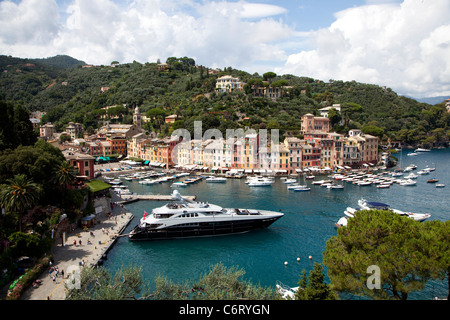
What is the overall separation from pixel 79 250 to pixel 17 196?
5.77m

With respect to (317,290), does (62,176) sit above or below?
above

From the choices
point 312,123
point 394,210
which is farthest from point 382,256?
point 312,123

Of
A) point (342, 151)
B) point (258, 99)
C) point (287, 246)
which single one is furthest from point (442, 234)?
point (258, 99)

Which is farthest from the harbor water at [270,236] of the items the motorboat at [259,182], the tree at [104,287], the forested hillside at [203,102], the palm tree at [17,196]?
the forested hillside at [203,102]

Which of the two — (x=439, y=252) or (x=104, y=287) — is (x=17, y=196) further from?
(x=439, y=252)

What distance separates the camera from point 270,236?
2888cm

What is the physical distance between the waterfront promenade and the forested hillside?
44.3 m

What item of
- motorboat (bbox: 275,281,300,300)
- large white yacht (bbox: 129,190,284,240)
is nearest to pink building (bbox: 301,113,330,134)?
large white yacht (bbox: 129,190,284,240)

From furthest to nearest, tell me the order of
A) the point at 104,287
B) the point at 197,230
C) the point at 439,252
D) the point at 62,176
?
the point at 197,230
the point at 62,176
the point at 104,287
the point at 439,252

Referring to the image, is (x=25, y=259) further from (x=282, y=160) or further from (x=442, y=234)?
(x=282, y=160)

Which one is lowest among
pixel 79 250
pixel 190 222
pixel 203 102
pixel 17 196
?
pixel 79 250

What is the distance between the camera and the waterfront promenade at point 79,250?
57.3ft

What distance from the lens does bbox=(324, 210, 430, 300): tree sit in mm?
12766

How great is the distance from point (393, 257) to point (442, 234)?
2379 mm
